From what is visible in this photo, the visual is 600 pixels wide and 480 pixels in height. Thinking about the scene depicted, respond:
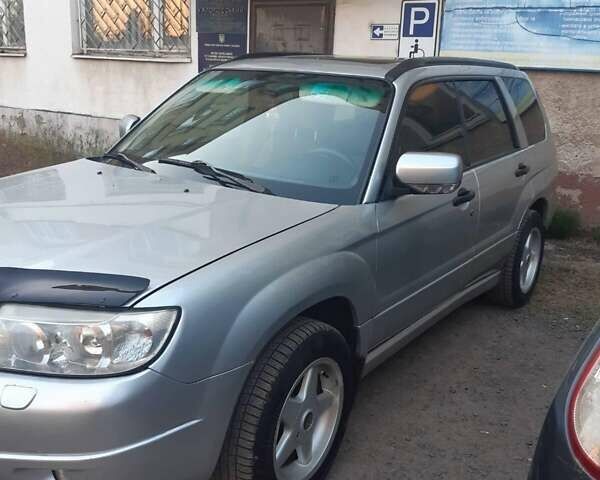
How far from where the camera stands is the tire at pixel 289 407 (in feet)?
7.50

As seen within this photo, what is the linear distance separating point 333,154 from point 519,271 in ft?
7.29

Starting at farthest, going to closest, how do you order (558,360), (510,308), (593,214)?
(593,214)
(510,308)
(558,360)

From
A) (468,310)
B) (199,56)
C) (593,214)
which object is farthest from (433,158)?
(199,56)

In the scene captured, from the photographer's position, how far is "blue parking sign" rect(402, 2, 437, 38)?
6.90m

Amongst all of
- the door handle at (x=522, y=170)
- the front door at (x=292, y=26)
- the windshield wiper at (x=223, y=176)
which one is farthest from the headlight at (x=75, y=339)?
the front door at (x=292, y=26)

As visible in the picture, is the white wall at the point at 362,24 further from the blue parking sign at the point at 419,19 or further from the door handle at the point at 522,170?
the door handle at the point at 522,170

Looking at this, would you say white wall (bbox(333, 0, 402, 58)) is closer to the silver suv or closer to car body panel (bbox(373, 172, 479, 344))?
the silver suv

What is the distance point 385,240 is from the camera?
300cm

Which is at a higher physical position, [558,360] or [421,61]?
[421,61]

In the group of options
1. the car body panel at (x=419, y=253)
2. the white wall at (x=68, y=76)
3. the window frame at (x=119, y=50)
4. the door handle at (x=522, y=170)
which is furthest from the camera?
the white wall at (x=68, y=76)

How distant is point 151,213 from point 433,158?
1.22 m

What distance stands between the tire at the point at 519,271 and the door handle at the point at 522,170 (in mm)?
330

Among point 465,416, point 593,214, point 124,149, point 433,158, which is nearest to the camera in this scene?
point 433,158

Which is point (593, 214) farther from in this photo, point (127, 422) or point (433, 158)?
point (127, 422)
